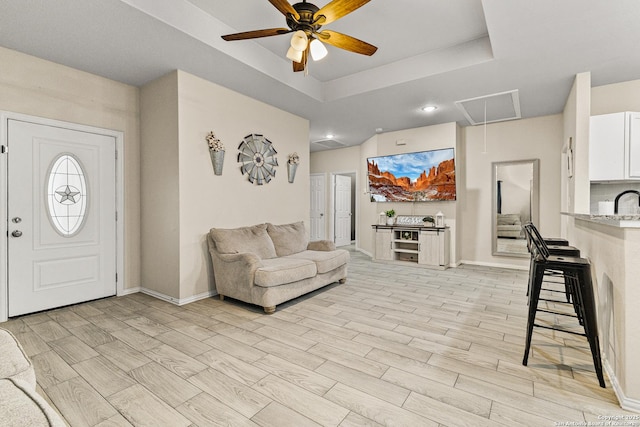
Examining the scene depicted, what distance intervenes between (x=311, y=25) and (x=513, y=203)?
4796 mm

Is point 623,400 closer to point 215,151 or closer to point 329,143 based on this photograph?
Result: point 215,151

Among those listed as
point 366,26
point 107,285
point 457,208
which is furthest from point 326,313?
point 457,208

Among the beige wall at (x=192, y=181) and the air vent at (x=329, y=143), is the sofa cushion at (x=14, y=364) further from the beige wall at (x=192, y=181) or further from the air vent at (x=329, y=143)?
the air vent at (x=329, y=143)

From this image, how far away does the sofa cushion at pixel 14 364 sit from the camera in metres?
1.12

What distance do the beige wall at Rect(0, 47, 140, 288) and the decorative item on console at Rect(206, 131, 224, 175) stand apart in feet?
3.47

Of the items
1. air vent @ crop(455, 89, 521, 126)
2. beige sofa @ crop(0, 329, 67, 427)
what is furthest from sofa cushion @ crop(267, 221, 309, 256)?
beige sofa @ crop(0, 329, 67, 427)

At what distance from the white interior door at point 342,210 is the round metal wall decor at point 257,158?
3.99m

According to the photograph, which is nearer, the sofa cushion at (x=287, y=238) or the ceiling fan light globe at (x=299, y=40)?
the ceiling fan light globe at (x=299, y=40)

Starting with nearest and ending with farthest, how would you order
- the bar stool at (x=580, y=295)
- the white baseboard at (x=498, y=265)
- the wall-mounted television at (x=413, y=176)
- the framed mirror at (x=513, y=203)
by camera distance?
the bar stool at (x=580, y=295) < the framed mirror at (x=513, y=203) < the white baseboard at (x=498, y=265) < the wall-mounted television at (x=413, y=176)

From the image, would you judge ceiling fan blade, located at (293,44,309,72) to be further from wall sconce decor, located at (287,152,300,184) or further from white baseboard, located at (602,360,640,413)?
white baseboard, located at (602,360,640,413)

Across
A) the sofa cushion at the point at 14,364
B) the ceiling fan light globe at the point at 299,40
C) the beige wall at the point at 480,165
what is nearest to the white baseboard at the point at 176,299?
the sofa cushion at the point at 14,364

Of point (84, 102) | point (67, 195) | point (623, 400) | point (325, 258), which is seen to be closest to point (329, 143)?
point (325, 258)

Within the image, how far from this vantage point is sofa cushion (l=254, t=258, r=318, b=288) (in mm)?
3199

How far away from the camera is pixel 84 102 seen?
358 centimetres
